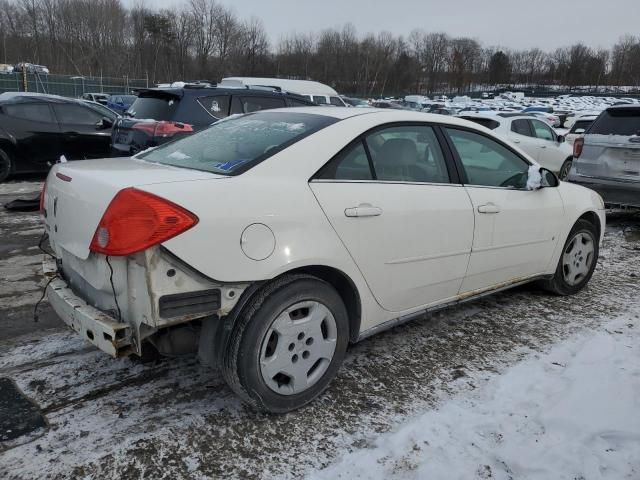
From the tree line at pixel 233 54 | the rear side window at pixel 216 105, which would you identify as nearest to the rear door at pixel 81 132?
the rear side window at pixel 216 105

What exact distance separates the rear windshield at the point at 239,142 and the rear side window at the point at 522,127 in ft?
29.9

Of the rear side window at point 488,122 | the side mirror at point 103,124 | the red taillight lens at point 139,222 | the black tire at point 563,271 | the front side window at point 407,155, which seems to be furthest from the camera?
the rear side window at point 488,122

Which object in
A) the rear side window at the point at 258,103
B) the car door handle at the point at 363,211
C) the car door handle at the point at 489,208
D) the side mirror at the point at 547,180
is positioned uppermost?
the rear side window at the point at 258,103

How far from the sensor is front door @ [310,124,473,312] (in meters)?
2.79

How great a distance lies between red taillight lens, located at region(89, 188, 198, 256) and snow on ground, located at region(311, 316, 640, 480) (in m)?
1.24

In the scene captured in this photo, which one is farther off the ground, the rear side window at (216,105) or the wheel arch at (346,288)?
the rear side window at (216,105)

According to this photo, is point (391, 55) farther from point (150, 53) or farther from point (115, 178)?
point (115, 178)

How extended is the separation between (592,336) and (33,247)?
5298 millimetres

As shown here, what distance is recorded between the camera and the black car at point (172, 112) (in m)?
7.00

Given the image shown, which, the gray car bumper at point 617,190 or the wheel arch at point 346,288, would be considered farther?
the gray car bumper at point 617,190

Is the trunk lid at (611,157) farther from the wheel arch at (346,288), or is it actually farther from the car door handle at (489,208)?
the wheel arch at (346,288)

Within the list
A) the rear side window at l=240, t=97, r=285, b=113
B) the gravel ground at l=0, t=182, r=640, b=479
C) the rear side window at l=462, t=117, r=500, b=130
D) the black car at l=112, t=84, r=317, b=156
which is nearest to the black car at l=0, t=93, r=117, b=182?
the black car at l=112, t=84, r=317, b=156

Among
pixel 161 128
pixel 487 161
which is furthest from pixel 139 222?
pixel 161 128

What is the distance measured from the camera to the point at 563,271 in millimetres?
4535
